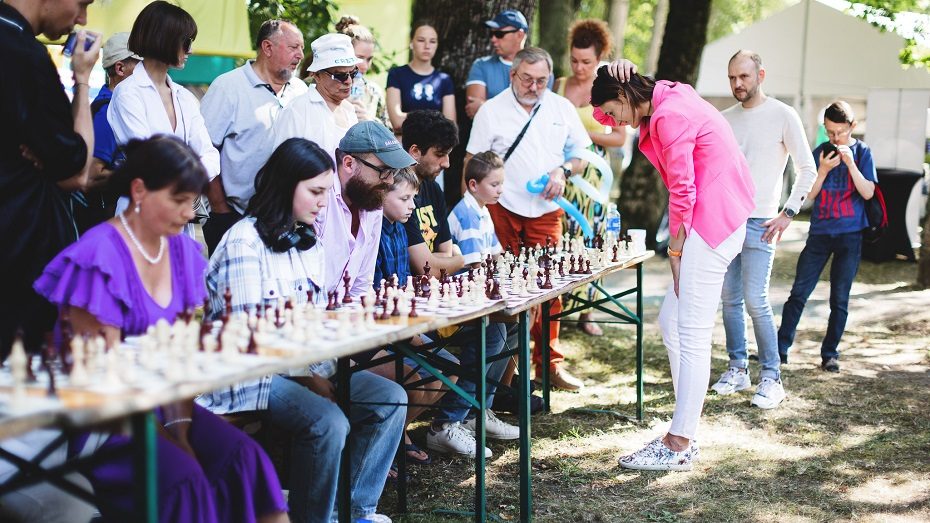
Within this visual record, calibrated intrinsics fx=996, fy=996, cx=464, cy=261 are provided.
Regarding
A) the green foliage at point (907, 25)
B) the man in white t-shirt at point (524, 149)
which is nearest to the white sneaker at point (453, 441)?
the man in white t-shirt at point (524, 149)

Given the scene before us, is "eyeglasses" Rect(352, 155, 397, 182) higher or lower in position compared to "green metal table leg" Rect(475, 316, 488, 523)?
higher

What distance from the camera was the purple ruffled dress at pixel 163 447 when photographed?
2934mm

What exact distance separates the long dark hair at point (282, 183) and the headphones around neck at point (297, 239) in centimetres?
2

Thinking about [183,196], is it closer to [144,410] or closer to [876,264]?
[144,410]

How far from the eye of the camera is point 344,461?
4.07m

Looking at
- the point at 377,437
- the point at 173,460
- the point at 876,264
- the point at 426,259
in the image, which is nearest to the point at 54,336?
the point at 173,460

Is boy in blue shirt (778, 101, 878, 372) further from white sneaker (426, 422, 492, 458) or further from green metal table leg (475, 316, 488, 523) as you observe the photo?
green metal table leg (475, 316, 488, 523)

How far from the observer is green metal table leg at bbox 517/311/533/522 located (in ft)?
14.4

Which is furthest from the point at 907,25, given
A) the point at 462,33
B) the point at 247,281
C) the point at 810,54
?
the point at 247,281

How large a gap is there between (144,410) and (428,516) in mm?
2454

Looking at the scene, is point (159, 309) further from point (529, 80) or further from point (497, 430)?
point (529, 80)

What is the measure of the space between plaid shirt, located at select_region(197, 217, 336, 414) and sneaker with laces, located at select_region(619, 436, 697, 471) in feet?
7.43

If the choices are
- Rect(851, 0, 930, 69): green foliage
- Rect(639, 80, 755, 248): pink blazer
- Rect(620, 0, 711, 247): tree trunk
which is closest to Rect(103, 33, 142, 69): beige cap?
Rect(639, 80, 755, 248): pink blazer

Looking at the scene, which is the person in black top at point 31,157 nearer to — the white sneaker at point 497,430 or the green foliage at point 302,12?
the white sneaker at point 497,430
